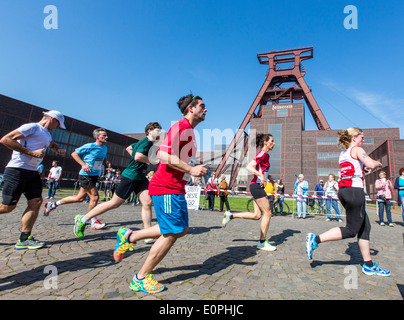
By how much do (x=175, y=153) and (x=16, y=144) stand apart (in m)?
2.45

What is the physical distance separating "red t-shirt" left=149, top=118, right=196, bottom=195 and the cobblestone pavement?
3.26ft

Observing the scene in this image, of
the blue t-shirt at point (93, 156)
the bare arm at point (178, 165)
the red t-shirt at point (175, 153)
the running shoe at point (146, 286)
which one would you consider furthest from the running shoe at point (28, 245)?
the bare arm at point (178, 165)

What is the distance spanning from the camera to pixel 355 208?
9.93 ft

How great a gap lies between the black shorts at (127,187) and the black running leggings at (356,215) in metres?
3.37

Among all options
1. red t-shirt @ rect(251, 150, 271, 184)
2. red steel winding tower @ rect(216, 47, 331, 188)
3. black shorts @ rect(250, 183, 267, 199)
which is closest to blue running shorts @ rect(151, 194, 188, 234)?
black shorts @ rect(250, 183, 267, 199)

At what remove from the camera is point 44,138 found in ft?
11.3

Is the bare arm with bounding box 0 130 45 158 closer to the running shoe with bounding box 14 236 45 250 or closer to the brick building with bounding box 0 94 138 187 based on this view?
the running shoe with bounding box 14 236 45 250

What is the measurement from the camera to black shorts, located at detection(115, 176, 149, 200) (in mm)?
3945

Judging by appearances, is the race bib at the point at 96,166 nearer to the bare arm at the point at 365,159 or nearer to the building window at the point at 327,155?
the bare arm at the point at 365,159

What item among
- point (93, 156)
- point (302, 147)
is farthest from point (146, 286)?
point (302, 147)

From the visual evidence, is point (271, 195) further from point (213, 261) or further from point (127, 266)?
point (127, 266)

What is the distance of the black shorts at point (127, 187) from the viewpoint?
3945 millimetres

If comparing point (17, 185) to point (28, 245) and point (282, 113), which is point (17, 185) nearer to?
point (28, 245)

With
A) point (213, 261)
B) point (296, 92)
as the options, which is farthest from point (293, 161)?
point (213, 261)
